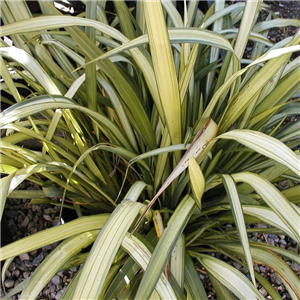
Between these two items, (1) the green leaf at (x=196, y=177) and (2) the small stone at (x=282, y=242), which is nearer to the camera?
(1) the green leaf at (x=196, y=177)

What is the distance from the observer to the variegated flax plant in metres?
0.57

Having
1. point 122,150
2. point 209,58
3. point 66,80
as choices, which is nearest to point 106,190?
point 122,150

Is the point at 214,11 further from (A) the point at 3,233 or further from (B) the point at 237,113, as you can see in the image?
(A) the point at 3,233

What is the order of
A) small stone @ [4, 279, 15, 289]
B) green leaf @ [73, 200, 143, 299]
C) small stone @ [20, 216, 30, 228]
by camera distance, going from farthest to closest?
small stone @ [20, 216, 30, 228]
small stone @ [4, 279, 15, 289]
green leaf @ [73, 200, 143, 299]

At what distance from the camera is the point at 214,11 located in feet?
3.74

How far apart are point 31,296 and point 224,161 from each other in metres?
0.59

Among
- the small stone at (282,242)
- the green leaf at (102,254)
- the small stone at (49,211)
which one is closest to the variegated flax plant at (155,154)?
the green leaf at (102,254)

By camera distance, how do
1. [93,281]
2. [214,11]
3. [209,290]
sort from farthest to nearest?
[214,11], [209,290], [93,281]

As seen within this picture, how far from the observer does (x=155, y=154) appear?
2.27 feet

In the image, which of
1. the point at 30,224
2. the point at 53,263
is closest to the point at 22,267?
the point at 30,224

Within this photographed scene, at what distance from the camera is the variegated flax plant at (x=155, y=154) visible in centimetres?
57

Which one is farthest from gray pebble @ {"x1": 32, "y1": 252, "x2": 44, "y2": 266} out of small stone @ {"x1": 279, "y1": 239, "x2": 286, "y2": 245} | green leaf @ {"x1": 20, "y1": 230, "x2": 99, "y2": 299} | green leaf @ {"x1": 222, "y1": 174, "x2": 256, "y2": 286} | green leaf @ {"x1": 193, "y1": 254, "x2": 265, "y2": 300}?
small stone @ {"x1": 279, "y1": 239, "x2": 286, "y2": 245}

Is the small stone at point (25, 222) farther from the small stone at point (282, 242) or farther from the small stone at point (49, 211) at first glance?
the small stone at point (282, 242)

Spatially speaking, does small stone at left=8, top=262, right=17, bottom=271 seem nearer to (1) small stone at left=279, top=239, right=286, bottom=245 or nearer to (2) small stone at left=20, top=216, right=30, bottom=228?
(2) small stone at left=20, top=216, right=30, bottom=228
